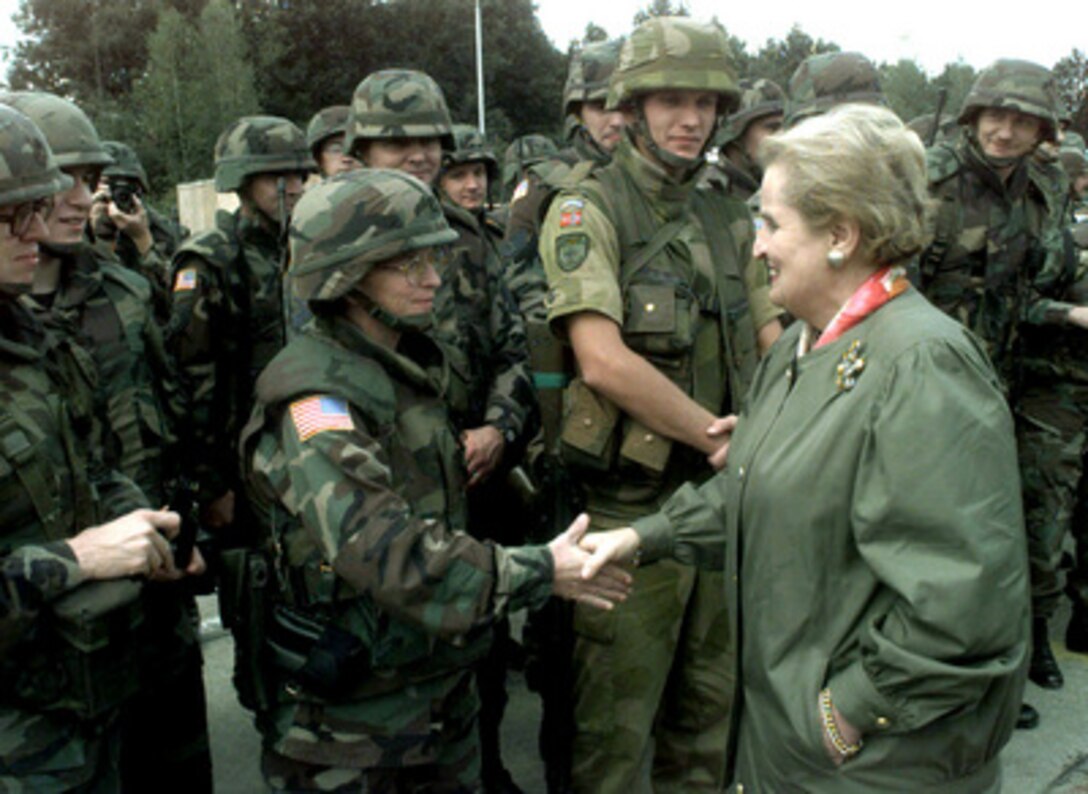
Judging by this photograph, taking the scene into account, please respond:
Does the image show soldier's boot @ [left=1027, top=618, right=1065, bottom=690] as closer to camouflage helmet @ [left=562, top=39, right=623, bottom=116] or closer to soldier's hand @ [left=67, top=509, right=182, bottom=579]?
camouflage helmet @ [left=562, top=39, right=623, bottom=116]

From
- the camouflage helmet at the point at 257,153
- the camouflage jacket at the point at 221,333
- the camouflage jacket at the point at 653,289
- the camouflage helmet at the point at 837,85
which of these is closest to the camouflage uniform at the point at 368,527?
the camouflage jacket at the point at 653,289

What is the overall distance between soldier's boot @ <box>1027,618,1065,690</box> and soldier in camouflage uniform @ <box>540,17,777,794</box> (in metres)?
2.28

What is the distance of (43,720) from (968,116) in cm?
442

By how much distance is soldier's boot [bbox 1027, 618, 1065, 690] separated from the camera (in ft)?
16.4

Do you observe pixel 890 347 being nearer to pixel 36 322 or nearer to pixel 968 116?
pixel 36 322

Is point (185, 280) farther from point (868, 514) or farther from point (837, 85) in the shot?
point (868, 514)

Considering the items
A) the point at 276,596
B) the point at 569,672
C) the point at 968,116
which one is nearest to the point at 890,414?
the point at 276,596

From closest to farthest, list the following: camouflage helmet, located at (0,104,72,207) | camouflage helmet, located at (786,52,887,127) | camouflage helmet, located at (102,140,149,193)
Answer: camouflage helmet, located at (0,104,72,207) → camouflage helmet, located at (786,52,887,127) → camouflage helmet, located at (102,140,149,193)

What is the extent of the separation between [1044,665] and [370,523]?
3.96m

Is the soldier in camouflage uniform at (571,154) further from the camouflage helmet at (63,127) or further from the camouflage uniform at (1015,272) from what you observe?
the camouflage helmet at (63,127)

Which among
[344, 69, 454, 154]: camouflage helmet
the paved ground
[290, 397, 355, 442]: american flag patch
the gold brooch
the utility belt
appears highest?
[344, 69, 454, 154]: camouflage helmet

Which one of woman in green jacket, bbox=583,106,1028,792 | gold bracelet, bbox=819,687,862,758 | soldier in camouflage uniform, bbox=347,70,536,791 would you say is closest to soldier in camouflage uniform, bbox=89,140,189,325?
soldier in camouflage uniform, bbox=347,70,536,791

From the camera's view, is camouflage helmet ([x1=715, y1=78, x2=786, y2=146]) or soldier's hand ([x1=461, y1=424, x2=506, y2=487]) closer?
soldier's hand ([x1=461, y1=424, x2=506, y2=487])

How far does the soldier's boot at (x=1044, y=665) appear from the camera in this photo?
499cm
